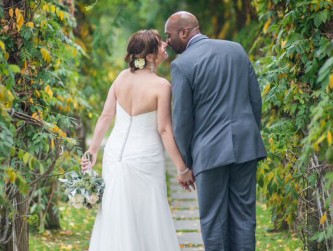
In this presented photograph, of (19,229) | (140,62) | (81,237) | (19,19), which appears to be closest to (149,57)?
(140,62)

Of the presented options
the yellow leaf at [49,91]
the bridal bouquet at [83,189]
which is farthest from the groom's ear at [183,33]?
the yellow leaf at [49,91]

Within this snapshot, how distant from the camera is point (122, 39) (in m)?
19.7

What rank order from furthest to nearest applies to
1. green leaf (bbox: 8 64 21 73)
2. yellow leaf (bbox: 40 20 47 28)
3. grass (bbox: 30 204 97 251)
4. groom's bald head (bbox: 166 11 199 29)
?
grass (bbox: 30 204 97 251) → yellow leaf (bbox: 40 20 47 28) → groom's bald head (bbox: 166 11 199 29) → green leaf (bbox: 8 64 21 73)

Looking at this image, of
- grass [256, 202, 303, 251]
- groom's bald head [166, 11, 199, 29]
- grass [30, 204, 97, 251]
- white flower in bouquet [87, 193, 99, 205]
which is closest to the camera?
groom's bald head [166, 11, 199, 29]

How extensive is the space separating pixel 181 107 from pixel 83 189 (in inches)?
37.5

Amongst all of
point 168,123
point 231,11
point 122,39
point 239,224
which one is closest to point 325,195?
point 239,224

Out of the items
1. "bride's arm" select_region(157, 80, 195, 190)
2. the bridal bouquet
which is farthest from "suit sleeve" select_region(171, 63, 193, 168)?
the bridal bouquet

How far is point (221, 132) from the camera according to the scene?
187 inches

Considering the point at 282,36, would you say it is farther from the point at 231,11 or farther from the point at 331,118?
the point at 231,11

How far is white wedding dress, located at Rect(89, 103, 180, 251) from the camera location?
5.12 metres

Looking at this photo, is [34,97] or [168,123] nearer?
[168,123]

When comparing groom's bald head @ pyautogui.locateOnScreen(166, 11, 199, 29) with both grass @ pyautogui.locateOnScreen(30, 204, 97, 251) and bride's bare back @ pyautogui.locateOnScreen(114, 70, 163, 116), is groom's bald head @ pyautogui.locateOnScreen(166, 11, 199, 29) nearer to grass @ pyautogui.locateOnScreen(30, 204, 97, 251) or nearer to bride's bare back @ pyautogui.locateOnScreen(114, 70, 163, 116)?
bride's bare back @ pyautogui.locateOnScreen(114, 70, 163, 116)

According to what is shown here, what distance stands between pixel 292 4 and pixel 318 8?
1.64ft

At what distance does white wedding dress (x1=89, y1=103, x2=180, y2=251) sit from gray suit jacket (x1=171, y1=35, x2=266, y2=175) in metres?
0.42
